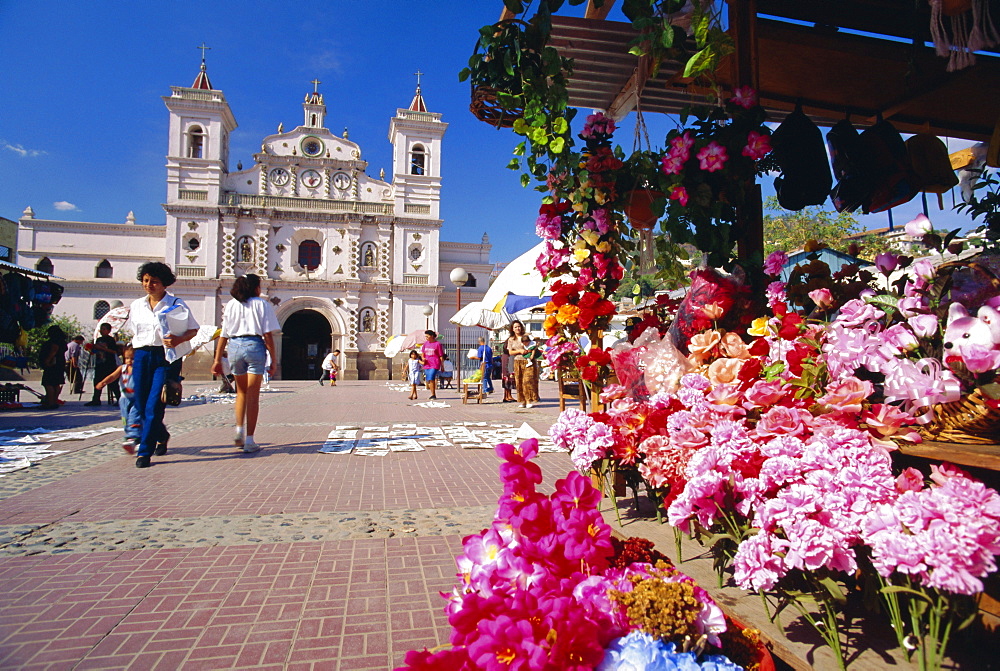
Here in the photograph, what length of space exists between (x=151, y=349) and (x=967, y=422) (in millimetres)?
5847

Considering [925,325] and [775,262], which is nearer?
[925,325]

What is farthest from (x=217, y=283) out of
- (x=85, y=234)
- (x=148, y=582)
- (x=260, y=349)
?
(x=148, y=582)

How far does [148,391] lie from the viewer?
16.7 feet

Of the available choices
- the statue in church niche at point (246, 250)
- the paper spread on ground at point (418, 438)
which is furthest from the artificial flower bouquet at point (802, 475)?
the statue in church niche at point (246, 250)

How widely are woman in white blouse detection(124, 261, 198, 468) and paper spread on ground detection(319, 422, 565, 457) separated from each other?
171 cm

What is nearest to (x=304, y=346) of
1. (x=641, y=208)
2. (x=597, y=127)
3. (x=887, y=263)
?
(x=641, y=208)

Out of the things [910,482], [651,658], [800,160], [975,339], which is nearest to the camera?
[651,658]

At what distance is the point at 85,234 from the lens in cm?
3188

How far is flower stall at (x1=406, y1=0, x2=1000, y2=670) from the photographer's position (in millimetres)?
1177

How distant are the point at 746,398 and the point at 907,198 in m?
2.85

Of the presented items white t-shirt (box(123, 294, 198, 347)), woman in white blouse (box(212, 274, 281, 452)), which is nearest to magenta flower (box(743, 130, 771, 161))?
woman in white blouse (box(212, 274, 281, 452))

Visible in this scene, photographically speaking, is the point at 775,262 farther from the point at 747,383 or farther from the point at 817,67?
the point at 817,67

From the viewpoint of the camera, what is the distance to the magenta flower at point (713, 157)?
237 centimetres

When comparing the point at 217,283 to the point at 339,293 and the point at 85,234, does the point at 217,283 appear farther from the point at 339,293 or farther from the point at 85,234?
the point at 85,234
